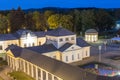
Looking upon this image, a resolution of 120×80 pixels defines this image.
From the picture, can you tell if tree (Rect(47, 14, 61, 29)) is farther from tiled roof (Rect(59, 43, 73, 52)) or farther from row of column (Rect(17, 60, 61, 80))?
row of column (Rect(17, 60, 61, 80))

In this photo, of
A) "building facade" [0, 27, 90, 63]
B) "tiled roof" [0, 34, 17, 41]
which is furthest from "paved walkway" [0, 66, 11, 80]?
"tiled roof" [0, 34, 17, 41]

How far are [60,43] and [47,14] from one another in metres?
32.7

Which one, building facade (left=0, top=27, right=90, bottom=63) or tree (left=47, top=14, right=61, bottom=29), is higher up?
tree (left=47, top=14, right=61, bottom=29)

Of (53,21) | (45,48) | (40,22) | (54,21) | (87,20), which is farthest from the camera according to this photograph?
(87,20)

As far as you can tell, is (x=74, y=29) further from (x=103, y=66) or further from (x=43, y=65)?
(x=43, y=65)

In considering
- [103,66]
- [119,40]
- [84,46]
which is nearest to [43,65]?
[103,66]

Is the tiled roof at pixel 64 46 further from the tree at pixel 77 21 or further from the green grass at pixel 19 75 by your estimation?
the tree at pixel 77 21

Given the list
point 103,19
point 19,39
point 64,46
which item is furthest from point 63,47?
point 103,19

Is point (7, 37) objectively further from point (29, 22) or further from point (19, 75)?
point (29, 22)

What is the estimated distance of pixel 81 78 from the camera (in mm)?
17719

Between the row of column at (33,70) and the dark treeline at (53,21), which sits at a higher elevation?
the dark treeline at (53,21)

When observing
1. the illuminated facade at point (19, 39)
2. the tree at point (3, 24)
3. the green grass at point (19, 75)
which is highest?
the tree at point (3, 24)

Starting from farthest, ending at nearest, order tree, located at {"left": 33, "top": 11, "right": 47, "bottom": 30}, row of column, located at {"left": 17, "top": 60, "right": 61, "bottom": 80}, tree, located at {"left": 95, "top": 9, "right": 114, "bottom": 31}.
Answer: tree, located at {"left": 95, "top": 9, "right": 114, "bottom": 31}, tree, located at {"left": 33, "top": 11, "right": 47, "bottom": 30}, row of column, located at {"left": 17, "top": 60, "right": 61, "bottom": 80}

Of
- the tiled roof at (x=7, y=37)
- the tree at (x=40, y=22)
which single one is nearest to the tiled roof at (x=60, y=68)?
the tiled roof at (x=7, y=37)
